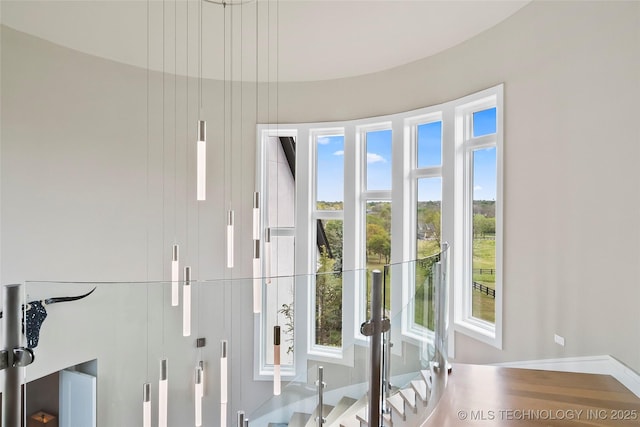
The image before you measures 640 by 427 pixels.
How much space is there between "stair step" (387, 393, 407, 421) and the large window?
0.36 metres

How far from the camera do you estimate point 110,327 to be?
7.71ft

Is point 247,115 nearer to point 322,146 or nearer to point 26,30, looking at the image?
point 322,146

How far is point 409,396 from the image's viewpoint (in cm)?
205

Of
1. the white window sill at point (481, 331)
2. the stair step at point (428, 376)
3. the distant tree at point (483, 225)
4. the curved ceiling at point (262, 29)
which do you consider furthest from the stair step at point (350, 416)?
the curved ceiling at point (262, 29)

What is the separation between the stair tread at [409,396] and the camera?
203 cm

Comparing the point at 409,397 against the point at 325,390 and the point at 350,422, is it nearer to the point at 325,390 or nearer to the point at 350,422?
the point at 350,422

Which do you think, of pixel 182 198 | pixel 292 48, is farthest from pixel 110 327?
pixel 292 48

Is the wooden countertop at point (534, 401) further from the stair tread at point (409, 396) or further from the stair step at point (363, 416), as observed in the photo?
the stair step at point (363, 416)

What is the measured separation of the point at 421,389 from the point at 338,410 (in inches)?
20.5

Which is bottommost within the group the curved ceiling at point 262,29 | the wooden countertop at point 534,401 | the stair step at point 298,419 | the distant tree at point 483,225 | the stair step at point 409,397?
the stair step at point 298,419

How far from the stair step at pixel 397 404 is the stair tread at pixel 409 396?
1.0 inches

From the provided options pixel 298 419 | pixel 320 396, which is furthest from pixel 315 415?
pixel 298 419

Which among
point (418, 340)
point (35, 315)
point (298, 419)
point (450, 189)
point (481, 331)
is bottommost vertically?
point (298, 419)

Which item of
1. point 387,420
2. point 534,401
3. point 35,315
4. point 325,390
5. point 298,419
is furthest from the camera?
point 298,419
